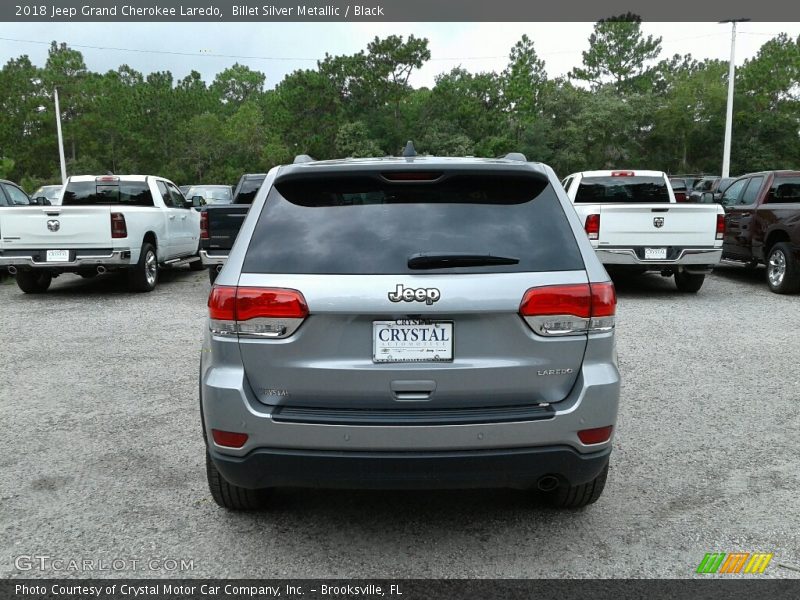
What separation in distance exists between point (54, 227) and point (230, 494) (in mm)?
8835

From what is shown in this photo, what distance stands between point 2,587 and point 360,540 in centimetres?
154

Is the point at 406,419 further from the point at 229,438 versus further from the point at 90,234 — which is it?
the point at 90,234

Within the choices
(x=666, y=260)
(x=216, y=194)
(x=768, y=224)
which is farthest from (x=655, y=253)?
(x=216, y=194)

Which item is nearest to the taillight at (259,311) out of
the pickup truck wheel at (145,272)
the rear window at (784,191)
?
the pickup truck wheel at (145,272)

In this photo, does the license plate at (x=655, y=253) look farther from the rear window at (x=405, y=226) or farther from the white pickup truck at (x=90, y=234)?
the rear window at (x=405, y=226)

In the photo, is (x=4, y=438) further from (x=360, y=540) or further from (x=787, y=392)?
(x=787, y=392)

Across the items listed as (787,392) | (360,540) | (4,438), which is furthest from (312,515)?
(787,392)

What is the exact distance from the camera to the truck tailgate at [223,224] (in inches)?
442

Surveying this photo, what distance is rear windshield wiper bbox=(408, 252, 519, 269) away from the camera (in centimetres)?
304

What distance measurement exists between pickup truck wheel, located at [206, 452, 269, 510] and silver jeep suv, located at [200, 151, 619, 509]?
0.44 metres

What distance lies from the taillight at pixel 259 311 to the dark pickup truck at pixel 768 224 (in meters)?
10.1

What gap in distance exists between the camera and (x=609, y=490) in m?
4.10

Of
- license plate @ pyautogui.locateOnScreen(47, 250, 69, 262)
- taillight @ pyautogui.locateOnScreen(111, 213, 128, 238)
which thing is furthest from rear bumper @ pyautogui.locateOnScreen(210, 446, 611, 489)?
license plate @ pyautogui.locateOnScreen(47, 250, 69, 262)

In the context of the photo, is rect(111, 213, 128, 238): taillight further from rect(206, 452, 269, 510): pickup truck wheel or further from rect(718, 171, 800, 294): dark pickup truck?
rect(718, 171, 800, 294): dark pickup truck
